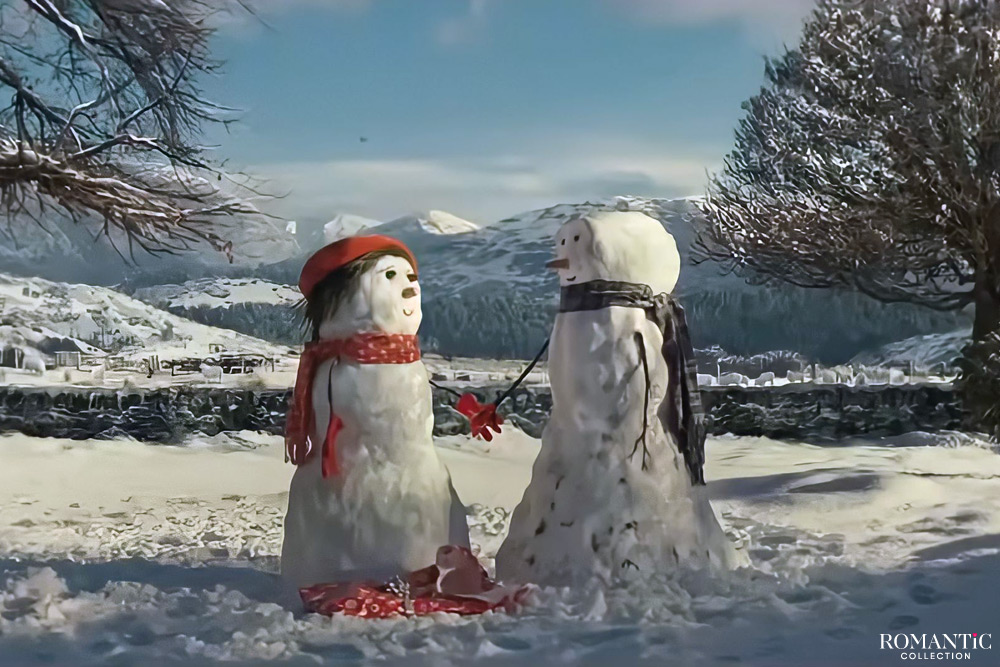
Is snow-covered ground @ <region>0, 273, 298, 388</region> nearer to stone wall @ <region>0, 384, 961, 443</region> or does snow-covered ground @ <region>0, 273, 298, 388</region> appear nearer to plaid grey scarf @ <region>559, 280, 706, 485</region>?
stone wall @ <region>0, 384, 961, 443</region>

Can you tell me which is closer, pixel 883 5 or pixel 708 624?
pixel 708 624

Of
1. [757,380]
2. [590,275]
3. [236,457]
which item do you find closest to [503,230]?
[757,380]

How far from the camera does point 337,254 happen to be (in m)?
3.42

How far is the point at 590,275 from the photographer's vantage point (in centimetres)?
338

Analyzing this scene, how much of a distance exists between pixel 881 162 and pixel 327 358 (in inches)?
292

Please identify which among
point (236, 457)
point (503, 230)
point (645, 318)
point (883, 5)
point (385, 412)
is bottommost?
point (236, 457)

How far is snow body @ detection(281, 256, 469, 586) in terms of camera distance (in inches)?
127

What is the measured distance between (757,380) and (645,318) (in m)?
6.80

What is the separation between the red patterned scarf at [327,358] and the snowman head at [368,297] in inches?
1.2

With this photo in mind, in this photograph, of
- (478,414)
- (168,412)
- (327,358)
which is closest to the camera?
(327,358)

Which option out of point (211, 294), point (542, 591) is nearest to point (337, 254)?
point (542, 591)

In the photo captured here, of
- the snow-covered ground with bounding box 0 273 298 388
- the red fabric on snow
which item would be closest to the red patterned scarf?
the red fabric on snow

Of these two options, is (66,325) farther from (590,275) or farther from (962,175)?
(962,175)

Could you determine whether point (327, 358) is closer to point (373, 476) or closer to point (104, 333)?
point (373, 476)
